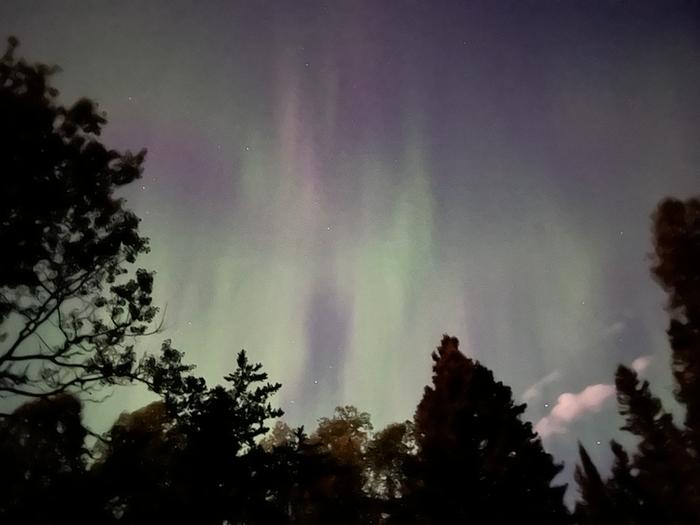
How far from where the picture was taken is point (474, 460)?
20266mm

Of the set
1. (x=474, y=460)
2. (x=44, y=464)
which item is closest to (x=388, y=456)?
(x=474, y=460)

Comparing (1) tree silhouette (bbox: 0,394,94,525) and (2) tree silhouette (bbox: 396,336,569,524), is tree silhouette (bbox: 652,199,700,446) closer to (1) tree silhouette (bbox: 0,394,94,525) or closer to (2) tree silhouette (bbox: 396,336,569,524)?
(2) tree silhouette (bbox: 396,336,569,524)

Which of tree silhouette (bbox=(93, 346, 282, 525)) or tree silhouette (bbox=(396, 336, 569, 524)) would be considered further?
tree silhouette (bbox=(396, 336, 569, 524))

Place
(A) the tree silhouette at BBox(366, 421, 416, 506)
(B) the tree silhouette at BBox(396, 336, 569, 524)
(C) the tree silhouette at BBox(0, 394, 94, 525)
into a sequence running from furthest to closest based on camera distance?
(A) the tree silhouette at BBox(366, 421, 416, 506)
(B) the tree silhouette at BBox(396, 336, 569, 524)
(C) the tree silhouette at BBox(0, 394, 94, 525)

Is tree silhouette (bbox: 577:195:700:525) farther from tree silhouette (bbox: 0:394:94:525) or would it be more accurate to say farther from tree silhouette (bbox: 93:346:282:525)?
tree silhouette (bbox: 0:394:94:525)

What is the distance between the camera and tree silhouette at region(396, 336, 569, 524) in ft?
61.5

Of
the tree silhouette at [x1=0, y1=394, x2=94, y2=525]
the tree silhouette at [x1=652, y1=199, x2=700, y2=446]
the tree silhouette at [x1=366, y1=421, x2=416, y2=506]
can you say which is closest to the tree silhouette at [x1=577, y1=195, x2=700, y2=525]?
the tree silhouette at [x1=652, y1=199, x2=700, y2=446]

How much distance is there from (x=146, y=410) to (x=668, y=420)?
139 feet

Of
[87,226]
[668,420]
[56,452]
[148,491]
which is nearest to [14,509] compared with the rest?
[56,452]

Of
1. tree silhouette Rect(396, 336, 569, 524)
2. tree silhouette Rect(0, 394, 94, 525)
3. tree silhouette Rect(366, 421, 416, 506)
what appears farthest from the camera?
tree silhouette Rect(366, 421, 416, 506)

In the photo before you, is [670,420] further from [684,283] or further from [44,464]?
[44,464]

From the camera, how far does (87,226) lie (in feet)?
50.6

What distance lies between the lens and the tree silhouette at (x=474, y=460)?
61.5 feet

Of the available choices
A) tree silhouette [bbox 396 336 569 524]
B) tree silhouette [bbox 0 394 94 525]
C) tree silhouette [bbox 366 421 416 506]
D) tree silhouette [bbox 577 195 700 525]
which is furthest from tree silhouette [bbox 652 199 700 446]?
tree silhouette [bbox 0 394 94 525]
